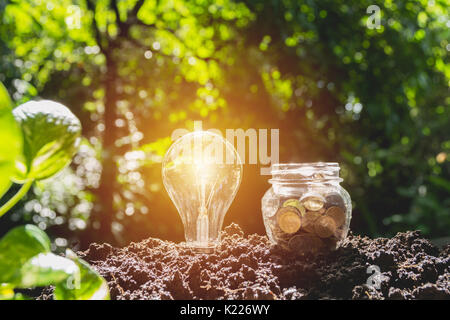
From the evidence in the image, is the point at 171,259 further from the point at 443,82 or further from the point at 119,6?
the point at 443,82

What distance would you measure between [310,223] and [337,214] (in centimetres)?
6

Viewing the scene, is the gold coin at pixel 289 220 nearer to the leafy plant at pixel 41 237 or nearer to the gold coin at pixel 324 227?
the gold coin at pixel 324 227

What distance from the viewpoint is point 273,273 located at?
728 mm

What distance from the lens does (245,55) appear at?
237 cm

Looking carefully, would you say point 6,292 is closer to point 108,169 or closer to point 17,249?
point 17,249

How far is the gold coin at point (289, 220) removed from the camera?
0.88 metres

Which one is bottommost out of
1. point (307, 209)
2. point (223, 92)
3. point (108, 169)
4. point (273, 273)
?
point (273, 273)

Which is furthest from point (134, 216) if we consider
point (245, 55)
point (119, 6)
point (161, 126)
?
point (119, 6)

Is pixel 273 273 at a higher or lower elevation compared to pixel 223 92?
lower

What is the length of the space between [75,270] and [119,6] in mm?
2605

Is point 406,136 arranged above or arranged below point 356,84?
below

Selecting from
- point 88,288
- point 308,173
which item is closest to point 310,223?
point 308,173

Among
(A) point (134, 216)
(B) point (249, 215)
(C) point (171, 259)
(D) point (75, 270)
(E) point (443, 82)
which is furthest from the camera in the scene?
(E) point (443, 82)

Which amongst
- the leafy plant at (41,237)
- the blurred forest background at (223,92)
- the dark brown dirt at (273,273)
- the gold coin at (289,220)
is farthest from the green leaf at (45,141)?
the blurred forest background at (223,92)
